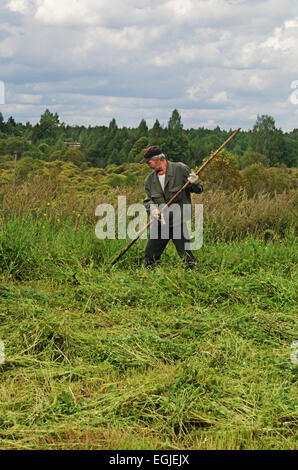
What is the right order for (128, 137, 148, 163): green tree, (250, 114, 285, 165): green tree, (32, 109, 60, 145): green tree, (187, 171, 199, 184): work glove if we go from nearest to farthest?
(187, 171, 199, 184): work glove → (128, 137, 148, 163): green tree → (32, 109, 60, 145): green tree → (250, 114, 285, 165): green tree

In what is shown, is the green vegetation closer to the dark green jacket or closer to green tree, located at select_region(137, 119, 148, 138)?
the dark green jacket

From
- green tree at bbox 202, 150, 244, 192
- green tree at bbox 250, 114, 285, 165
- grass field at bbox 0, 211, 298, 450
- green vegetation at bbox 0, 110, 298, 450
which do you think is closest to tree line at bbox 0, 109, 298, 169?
green tree at bbox 250, 114, 285, 165

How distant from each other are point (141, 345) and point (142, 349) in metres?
0.14

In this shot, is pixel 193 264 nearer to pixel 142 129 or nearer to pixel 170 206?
pixel 170 206

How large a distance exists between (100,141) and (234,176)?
2204 centimetres

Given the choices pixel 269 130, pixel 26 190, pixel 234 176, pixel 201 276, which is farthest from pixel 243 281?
pixel 269 130

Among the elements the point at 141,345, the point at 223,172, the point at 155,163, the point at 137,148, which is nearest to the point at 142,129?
the point at 137,148

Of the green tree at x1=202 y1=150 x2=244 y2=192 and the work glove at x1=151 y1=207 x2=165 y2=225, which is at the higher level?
the green tree at x1=202 y1=150 x2=244 y2=192

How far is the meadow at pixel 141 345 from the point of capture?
315 cm

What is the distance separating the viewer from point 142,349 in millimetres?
4203

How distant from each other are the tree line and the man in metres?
15.0

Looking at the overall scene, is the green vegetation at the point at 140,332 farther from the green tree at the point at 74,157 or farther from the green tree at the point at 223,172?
the green tree at the point at 74,157

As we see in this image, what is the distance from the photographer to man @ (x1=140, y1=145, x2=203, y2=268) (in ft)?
21.2

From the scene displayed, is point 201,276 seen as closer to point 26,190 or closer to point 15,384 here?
point 15,384
